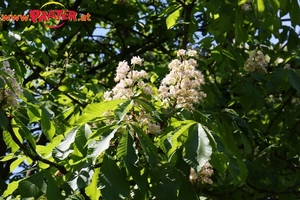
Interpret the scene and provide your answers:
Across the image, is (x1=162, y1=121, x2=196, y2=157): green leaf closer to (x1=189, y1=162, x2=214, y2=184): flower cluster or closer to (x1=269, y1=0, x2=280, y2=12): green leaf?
(x1=189, y1=162, x2=214, y2=184): flower cluster

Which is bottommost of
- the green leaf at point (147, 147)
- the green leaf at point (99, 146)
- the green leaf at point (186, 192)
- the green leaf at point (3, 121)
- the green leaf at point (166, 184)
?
the green leaf at point (186, 192)

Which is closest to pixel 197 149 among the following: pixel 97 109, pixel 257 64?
pixel 97 109

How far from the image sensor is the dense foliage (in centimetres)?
185

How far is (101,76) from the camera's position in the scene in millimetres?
4730

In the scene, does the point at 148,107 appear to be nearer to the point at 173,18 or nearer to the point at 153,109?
the point at 153,109

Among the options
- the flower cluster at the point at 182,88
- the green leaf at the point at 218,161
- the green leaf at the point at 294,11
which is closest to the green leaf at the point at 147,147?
the green leaf at the point at 218,161

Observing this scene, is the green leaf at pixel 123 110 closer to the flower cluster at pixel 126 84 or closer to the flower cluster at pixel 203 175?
the flower cluster at pixel 126 84

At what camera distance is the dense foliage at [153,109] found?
1.85 metres

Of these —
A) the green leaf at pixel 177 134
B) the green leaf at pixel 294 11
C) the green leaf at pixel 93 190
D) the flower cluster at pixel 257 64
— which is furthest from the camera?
the flower cluster at pixel 257 64

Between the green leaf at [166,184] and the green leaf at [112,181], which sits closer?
the green leaf at [112,181]

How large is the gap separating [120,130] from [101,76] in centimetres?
288

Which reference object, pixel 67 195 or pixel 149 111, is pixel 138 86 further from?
pixel 67 195

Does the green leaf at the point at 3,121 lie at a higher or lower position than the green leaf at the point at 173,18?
lower

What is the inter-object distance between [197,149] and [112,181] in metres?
0.31
